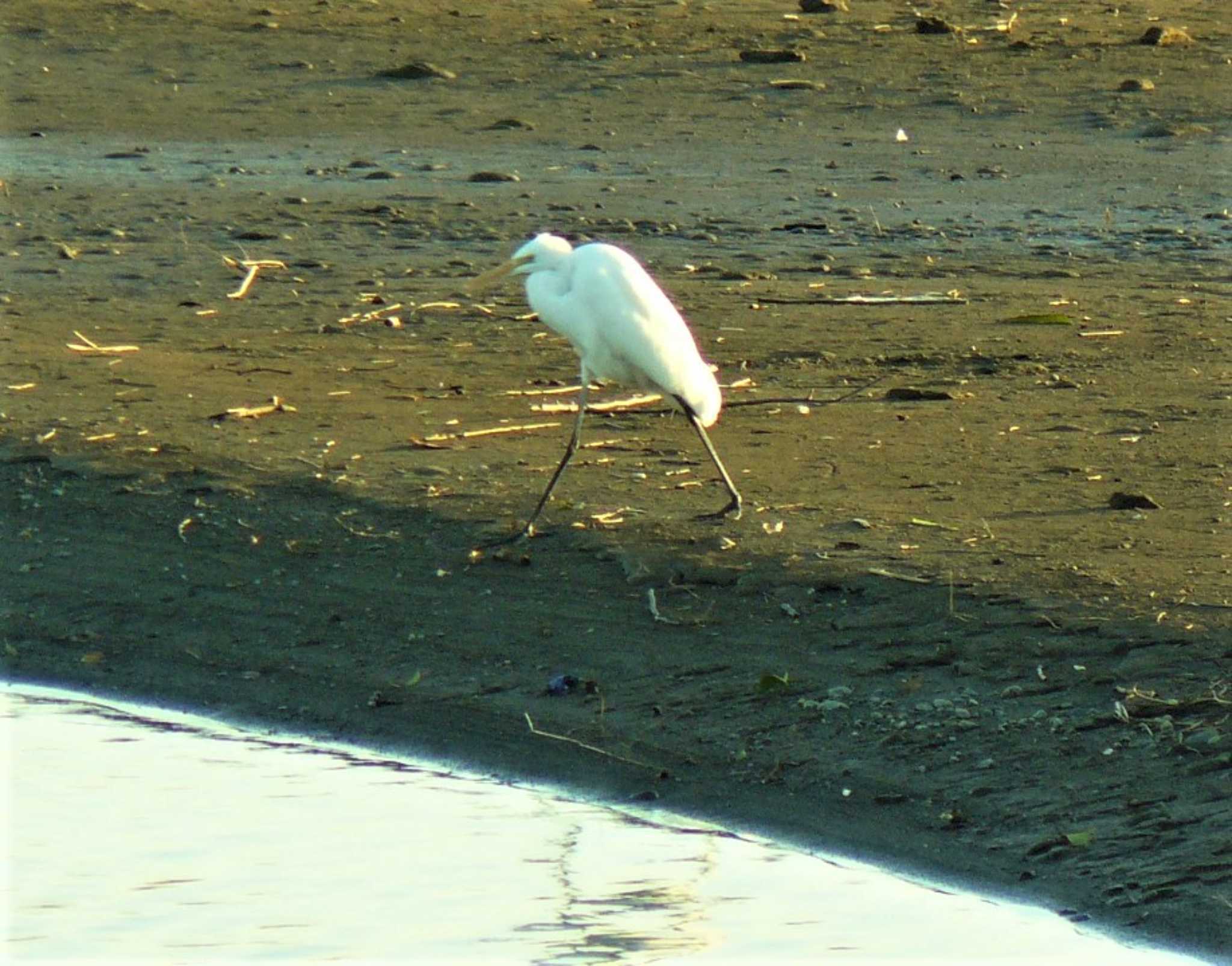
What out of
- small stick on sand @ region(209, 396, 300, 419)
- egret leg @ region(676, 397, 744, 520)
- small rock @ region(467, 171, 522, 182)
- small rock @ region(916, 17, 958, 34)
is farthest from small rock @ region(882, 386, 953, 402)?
small rock @ region(916, 17, 958, 34)

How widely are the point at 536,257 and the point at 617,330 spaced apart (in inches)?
20.6

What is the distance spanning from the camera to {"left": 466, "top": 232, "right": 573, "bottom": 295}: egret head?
297 inches

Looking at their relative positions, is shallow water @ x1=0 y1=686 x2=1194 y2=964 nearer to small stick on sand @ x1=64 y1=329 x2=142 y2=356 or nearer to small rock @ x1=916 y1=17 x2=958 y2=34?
small stick on sand @ x1=64 y1=329 x2=142 y2=356

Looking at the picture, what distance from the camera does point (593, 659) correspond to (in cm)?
636

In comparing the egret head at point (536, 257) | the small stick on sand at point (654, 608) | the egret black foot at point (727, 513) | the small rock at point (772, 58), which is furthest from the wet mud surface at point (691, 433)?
the egret head at point (536, 257)

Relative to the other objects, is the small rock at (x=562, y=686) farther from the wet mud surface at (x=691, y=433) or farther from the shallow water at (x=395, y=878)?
the shallow water at (x=395, y=878)

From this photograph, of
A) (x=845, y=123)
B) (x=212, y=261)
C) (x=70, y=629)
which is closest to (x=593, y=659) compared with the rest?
(x=70, y=629)

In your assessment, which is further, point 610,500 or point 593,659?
point 610,500

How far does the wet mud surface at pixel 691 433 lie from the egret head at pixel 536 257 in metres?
0.73

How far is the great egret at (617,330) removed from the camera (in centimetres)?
727

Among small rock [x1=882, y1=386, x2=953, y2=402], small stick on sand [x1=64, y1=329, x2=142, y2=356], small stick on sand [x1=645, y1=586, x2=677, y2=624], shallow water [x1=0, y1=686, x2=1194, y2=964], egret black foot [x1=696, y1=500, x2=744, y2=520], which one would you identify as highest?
small rock [x1=882, y1=386, x2=953, y2=402]

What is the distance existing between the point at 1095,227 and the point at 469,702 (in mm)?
7346

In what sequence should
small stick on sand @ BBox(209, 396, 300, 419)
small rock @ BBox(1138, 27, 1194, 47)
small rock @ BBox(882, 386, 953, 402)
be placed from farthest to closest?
small rock @ BBox(1138, 27, 1194, 47), small rock @ BBox(882, 386, 953, 402), small stick on sand @ BBox(209, 396, 300, 419)

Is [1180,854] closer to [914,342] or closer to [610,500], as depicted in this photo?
[610,500]
